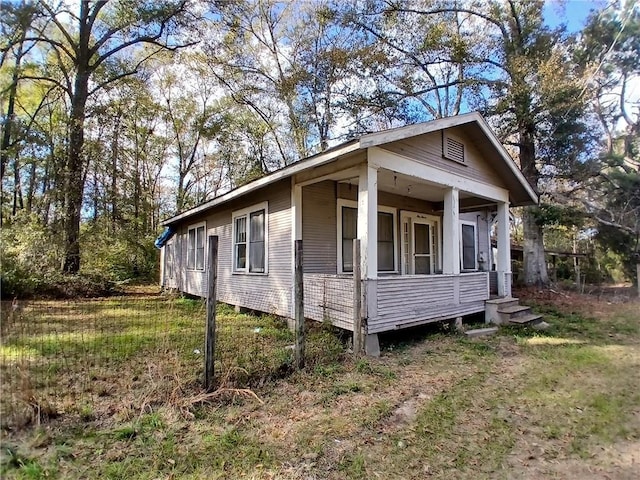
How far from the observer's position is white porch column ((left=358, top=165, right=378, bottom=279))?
5477 millimetres

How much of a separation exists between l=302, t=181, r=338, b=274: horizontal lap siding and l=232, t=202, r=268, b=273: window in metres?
1.20

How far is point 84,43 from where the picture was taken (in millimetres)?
15250

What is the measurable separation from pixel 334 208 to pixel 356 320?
9.90 feet

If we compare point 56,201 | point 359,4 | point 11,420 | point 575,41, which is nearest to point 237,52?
point 359,4

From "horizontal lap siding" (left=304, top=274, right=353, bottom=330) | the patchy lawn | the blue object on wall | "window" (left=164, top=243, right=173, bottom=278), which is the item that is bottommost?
the patchy lawn

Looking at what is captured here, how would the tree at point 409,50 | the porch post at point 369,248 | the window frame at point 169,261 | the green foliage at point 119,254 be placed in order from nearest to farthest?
1. the porch post at point 369,248
2. the tree at point 409,50
3. the window frame at point 169,261
4. the green foliage at point 119,254

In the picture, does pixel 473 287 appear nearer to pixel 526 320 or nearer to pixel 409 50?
pixel 526 320

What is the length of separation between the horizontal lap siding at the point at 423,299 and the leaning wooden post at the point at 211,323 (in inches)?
96.1

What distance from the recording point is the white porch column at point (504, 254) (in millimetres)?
8938

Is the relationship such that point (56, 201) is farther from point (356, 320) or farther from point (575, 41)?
point (575, 41)

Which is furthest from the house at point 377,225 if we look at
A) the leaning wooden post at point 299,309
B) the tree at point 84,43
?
the tree at point 84,43

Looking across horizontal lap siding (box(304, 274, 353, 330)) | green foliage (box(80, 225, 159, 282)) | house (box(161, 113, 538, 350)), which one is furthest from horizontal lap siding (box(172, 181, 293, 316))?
green foliage (box(80, 225, 159, 282))

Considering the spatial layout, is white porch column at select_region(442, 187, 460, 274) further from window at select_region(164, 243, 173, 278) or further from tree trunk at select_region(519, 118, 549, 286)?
window at select_region(164, 243, 173, 278)

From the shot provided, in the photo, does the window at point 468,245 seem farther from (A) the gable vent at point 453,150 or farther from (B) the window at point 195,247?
(B) the window at point 195,247
